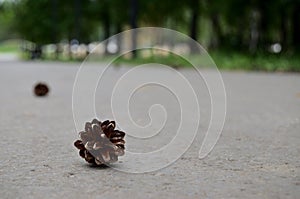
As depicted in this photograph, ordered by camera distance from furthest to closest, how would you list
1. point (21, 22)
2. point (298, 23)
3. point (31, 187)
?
point (21, 22), point (298, 23), point (31, 187)

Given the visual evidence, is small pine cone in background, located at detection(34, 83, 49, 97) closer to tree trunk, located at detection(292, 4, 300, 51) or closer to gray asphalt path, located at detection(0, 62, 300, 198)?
gray asphalt path, located at detection(0, 62, 300, 198)

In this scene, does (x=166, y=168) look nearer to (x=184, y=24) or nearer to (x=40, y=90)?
(x=40, y=90)

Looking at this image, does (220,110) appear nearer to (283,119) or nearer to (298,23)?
(283,119)

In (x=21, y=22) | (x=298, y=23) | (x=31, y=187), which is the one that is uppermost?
(x=21, y=22)

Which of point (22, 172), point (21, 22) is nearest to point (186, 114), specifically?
point (22, 172)

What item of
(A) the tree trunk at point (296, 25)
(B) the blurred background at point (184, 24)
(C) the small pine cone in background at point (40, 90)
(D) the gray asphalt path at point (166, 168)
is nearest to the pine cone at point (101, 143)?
(D) the gray asphalt path at point (166, 168)

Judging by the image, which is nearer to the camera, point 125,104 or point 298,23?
point 125,104
